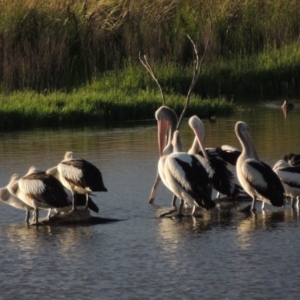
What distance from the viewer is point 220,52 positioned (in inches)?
914

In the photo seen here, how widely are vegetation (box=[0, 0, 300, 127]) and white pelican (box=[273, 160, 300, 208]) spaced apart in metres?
8.08

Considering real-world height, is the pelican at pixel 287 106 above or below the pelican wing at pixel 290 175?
above

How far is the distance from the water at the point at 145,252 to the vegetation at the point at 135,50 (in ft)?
23.2

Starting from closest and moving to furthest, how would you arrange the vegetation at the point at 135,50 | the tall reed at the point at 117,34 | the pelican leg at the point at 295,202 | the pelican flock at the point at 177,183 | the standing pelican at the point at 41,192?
the standing pelican at the point at 41,192, the pelican flock at the point at 177,183, the pelican leg at the point at 295,202, the vegetation at the point at 135,50, the tall reed at the point at 117,34

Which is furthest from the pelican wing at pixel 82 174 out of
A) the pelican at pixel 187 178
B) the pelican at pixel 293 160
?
the pelican at pixel 293 160

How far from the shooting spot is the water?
7500 mm

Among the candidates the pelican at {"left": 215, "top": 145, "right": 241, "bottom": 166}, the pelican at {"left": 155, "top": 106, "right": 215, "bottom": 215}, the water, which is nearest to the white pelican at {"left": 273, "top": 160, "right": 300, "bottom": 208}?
the water

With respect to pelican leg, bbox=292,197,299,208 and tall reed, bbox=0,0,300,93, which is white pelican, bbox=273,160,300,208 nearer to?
pelican leg, bbox=292,197,299,208

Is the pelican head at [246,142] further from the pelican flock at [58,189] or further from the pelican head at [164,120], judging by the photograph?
the pelican flock at [58,189]

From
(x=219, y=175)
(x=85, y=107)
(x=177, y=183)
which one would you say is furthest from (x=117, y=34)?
(x=177, y=183)

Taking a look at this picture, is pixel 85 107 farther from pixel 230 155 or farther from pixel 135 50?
pixel 230 155

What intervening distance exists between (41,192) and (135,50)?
1271 cm

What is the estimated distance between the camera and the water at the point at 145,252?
7.50 m

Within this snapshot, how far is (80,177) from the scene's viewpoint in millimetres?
10070
